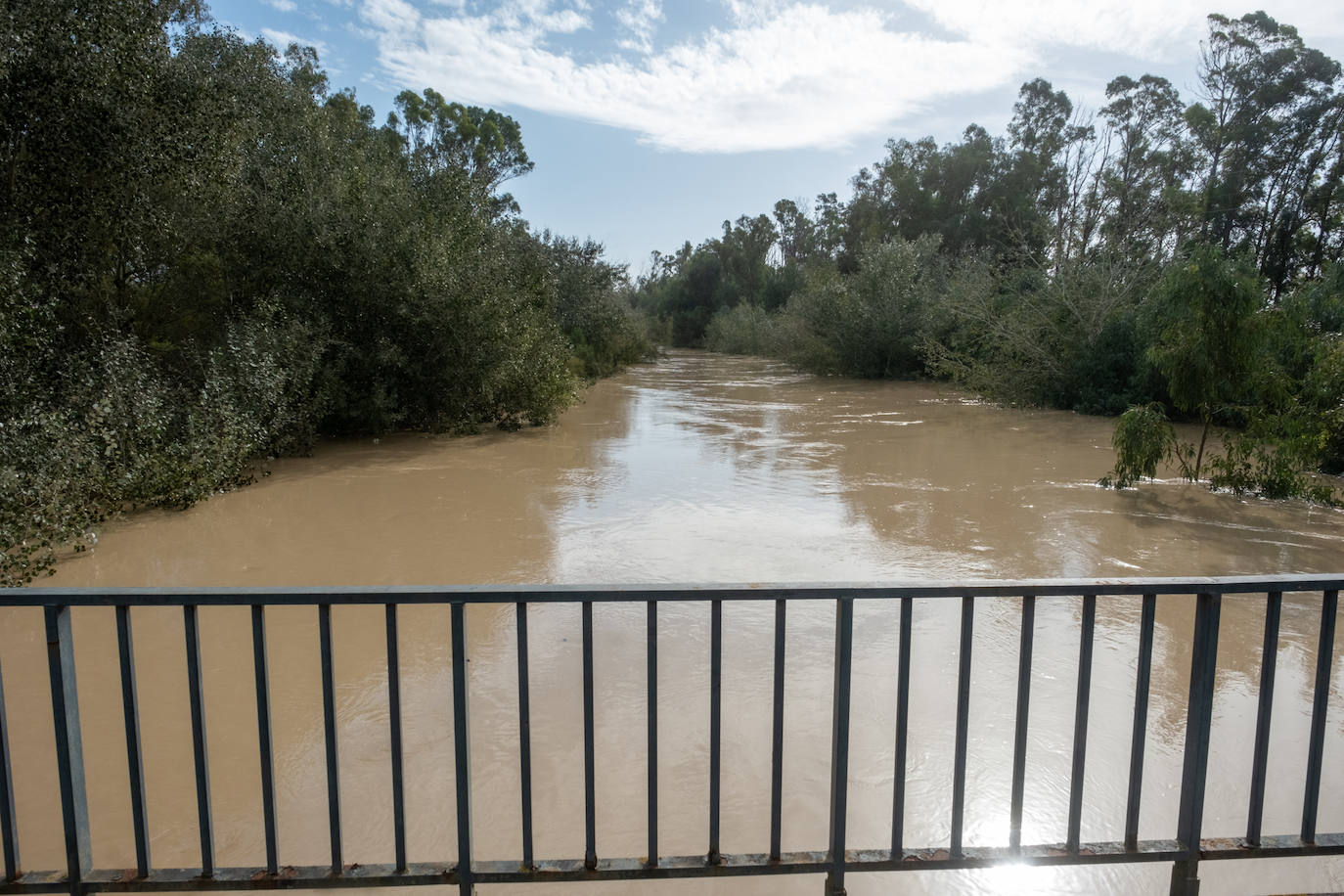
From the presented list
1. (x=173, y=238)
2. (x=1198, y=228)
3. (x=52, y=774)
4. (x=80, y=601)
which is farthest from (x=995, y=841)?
(x=1198, y=228)

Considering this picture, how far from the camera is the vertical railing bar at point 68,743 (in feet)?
7.85

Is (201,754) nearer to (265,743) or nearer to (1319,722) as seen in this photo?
(265,743)

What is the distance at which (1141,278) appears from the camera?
22250 mm

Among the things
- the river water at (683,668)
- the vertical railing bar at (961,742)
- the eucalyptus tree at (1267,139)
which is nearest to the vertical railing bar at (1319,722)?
the vertical railing bar at (961,742)

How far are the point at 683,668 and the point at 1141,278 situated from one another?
20.9 meters

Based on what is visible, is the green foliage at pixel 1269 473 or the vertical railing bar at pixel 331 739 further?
the green foliage at pixel 1269 473

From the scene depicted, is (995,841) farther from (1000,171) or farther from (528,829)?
(1000,171)

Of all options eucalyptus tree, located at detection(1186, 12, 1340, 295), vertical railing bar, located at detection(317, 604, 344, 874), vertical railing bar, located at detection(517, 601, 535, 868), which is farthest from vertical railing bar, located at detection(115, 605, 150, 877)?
eucalyptus tree, located at detection(1186, 12, 1340, 295)

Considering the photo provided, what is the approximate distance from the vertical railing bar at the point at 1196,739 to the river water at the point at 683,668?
3.62 ft

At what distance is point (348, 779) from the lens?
14.8 ft

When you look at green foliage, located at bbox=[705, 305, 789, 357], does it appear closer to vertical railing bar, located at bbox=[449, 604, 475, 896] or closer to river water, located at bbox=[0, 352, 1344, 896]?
river water, located at bbox=[0, 352, 1344, 896]

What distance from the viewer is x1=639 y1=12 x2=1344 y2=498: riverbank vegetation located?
457 inches

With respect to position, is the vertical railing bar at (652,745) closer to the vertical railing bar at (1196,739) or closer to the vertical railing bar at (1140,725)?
the vertical railing bar at (1140,725)

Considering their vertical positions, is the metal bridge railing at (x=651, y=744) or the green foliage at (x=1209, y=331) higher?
the green foliage at (x=1209, y=331)
